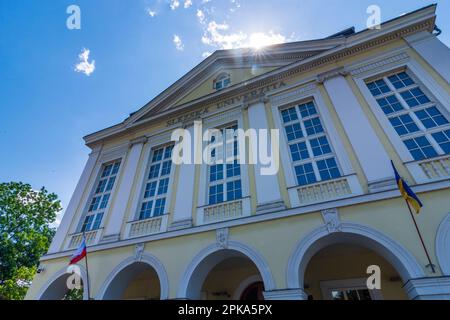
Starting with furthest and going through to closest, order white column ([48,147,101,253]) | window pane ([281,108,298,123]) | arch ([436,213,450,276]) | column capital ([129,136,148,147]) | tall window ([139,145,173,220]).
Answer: column capital ([129,136,148,147]) → white column ([48,147,101,253]) → tall window ([139,145,173,220]) → window pane ([281,108,298,123]) → arch ([436,213,450,276])

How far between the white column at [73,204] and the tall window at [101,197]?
0.57 m

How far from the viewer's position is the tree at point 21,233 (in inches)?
655

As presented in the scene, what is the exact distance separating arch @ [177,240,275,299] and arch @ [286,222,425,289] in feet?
2.83

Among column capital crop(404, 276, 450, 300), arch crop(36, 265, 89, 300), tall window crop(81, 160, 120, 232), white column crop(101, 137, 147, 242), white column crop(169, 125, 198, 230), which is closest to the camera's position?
column capital crop(404, 276, 450, 300)

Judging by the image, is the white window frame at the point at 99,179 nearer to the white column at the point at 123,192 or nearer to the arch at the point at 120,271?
the white column at the point at 123,192

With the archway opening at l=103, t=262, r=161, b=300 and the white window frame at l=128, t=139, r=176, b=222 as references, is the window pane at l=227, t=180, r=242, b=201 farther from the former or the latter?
the archway opening at l=103, t=262, r=161, b=300

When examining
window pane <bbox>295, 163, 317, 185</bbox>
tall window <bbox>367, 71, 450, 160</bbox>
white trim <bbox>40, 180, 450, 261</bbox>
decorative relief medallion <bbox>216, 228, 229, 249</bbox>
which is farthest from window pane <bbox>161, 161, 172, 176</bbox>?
tall window <bbox>367, 71, 450, 160</bbox>

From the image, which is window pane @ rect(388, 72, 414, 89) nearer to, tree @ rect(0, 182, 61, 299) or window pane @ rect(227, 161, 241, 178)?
window pane @ rect(227, 161, 241, 178)

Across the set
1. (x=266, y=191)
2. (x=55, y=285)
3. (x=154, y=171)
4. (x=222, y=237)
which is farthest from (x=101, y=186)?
(x=266, y=191)

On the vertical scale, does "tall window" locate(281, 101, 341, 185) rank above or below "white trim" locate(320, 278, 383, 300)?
above

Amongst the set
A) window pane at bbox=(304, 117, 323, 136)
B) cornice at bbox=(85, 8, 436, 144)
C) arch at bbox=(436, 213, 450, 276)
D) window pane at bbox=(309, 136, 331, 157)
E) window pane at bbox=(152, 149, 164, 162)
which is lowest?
arch at bbox=(436, 213, 450, 276)

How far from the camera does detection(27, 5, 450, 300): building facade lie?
5.60 meters

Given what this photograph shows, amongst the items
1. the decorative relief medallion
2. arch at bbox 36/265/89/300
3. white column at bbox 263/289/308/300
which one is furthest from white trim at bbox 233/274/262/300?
arch at bbox 36/265/89/300

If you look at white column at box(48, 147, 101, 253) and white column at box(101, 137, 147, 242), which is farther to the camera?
white column at box(48, 147, 101, 253)
